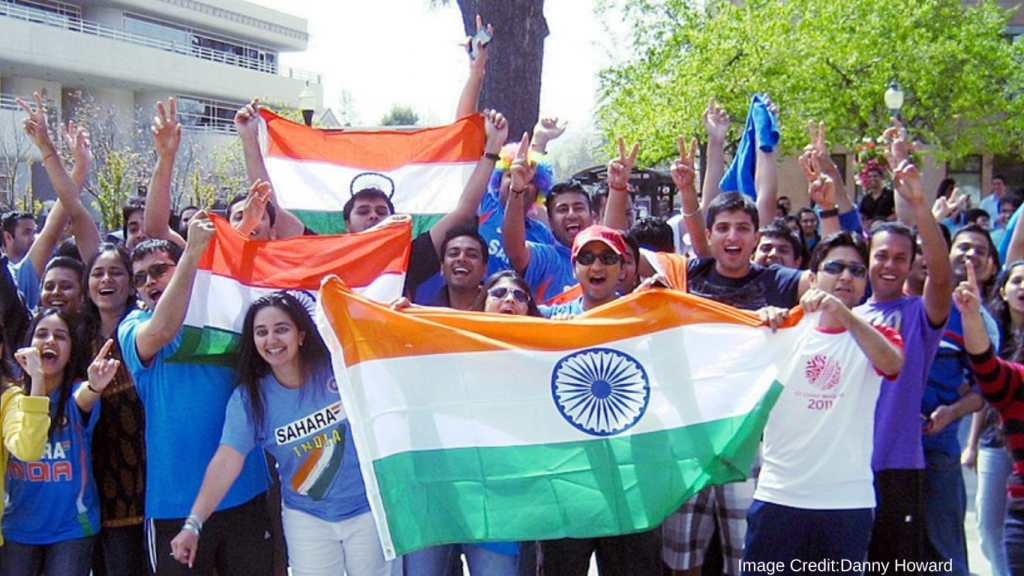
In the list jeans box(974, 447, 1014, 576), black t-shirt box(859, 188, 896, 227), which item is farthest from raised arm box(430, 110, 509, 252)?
black t-shirt box(859, 188, 896, 227)

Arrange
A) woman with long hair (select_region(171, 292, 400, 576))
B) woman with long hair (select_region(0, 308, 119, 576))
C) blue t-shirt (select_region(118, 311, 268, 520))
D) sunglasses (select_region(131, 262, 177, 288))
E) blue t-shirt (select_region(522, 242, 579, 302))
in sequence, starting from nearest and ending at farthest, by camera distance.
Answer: woman with long hair (select_region(171, 292, 400, 576)) < blue t-shirt (select_region(118, 311, 268, 520)) < woman with long hair (select_region(0, 308, 119, 576)) < sunglasses (select_region(131, 262, 177, 288)) < blue t-shirt (select_region(522, 242, 579, 302))

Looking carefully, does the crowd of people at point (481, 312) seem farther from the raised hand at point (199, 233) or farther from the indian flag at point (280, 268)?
the indian flag at point (280, 268)

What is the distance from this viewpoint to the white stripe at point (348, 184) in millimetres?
6098

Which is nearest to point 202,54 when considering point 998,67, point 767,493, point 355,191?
point 998,67

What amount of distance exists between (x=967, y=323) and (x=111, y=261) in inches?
147

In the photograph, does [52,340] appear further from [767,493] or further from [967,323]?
[967,323]

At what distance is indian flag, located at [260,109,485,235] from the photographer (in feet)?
20.0

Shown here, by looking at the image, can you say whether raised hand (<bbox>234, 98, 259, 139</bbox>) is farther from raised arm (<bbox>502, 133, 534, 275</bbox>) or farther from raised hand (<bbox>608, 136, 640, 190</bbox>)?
raised hand (<bbox>608, 136, 640, 190</bbox>)

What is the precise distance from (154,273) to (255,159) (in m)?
1.53

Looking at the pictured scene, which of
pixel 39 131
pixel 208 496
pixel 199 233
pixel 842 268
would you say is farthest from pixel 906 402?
pixel 39 131

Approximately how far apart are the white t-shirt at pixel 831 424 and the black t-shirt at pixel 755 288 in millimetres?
636

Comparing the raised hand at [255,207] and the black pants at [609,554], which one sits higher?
the raised hand at [255,207]

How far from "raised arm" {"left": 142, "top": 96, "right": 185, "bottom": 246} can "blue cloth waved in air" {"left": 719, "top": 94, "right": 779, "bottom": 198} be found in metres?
3.25

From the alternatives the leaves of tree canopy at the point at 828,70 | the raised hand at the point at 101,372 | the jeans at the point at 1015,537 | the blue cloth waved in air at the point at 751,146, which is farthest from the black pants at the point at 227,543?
the leaves of tree canopy at the point at 828,70
